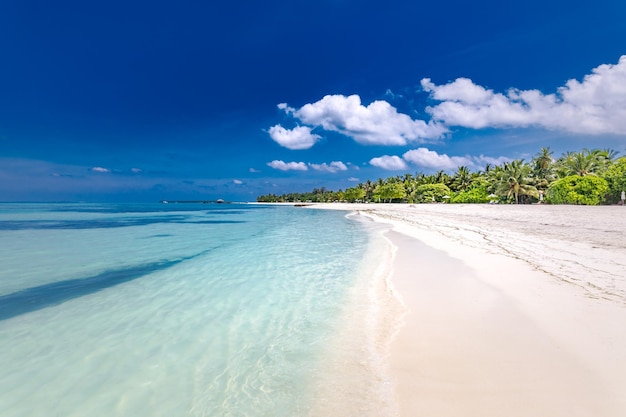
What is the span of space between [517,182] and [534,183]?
14.0ft

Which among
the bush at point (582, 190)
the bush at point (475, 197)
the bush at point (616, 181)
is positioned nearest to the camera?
the bush at point (616, 181)

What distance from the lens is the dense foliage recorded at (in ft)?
133

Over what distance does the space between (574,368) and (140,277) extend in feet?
35.7

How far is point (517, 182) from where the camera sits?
55.3 meters

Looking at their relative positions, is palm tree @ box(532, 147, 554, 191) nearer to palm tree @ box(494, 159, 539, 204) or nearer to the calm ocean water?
palm tree @ box(494, 159, 539, 204)

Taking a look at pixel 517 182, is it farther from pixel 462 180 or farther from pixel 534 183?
pixel 462 180

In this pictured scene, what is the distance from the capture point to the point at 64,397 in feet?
11.6

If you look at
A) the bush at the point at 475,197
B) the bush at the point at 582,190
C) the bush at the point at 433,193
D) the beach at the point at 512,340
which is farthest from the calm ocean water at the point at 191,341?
the bush at the point at 433,193

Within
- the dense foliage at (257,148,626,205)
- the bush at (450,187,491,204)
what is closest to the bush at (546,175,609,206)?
the dense foliage at (257,148,626,205)

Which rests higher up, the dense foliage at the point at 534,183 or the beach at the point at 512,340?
the dense foliage at the point at 534,183

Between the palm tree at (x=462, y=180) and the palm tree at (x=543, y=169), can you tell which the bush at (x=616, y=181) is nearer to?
the palm tree at (x=543, y=169)

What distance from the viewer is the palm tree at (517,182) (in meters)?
54.7

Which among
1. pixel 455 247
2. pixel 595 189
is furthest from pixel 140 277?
pixel 595 189

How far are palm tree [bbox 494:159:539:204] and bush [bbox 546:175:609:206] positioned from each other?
10132 mm
